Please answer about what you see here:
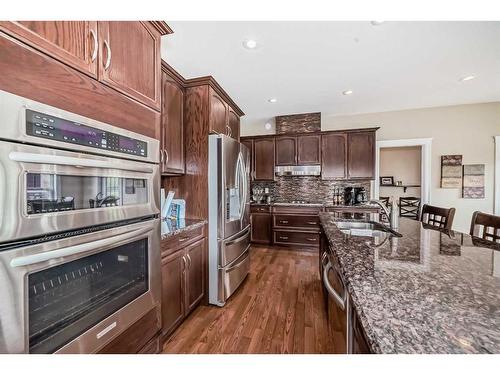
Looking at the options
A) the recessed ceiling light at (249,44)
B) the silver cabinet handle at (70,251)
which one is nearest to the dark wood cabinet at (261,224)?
the recessed ceiling light at (249,44)

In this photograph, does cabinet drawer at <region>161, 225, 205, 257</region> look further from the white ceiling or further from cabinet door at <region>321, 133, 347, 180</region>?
cabinet door at <region>321, 133, 347, 180</region>

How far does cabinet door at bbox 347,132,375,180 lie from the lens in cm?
404

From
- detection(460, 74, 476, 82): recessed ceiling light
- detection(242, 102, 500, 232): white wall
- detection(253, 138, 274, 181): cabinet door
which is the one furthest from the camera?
detection(253, 138, 274, 181): cabinet door

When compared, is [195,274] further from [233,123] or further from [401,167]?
[401,167]

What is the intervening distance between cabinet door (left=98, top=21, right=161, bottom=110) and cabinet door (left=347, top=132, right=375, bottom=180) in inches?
147

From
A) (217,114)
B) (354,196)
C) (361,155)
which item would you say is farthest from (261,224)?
(217,114)

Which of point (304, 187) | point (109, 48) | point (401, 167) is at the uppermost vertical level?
point (109, 48)

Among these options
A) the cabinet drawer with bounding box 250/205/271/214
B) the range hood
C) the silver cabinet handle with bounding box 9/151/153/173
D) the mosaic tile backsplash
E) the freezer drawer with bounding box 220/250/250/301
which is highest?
the range hood

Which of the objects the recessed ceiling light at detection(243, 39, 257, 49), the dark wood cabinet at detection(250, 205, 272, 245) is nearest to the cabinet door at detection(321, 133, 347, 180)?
the dark wood cabinet at detection(250, 205, 272, 245)

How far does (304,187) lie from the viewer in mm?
4652

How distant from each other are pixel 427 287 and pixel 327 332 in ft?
4.60

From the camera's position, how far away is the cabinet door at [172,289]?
1602mm

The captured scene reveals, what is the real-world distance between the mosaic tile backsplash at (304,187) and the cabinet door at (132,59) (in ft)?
11.9

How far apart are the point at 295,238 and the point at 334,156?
1.76 meters
